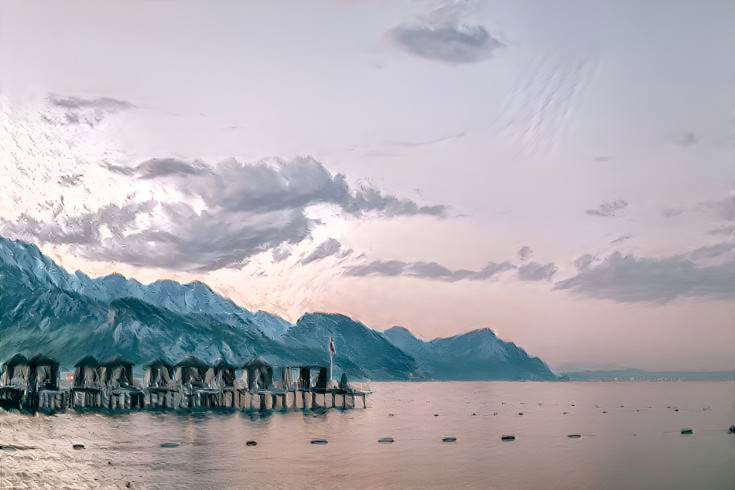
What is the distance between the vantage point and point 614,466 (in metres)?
52.6

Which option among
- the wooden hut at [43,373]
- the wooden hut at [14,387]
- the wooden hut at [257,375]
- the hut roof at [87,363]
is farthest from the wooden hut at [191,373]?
the wooden hut at [14,387]

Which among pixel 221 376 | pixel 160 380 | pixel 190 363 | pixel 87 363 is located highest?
pixel 87 363

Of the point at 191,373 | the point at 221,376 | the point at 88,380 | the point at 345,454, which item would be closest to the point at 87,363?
the point at 88,380

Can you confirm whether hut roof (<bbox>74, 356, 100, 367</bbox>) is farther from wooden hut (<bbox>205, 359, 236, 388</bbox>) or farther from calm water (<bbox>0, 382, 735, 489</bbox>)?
wooden hut (<bbox>205, 359, 236, 388</bbox>)

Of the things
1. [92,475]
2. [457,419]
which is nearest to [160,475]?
[92,475]

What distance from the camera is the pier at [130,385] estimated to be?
91.2m

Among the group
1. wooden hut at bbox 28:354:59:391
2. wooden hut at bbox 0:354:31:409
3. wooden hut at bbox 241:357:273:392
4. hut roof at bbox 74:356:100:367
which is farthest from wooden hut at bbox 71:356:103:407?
wooden hut at bbox 241:357:273:392

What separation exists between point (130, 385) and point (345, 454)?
50.0m

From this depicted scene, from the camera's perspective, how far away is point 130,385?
96688 mm

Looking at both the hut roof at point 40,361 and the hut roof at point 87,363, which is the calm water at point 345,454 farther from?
the hut roof at point 87,363

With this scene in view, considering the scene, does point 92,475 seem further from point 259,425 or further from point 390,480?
point 259,425

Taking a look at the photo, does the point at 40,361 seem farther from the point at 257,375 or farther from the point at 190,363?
the point at 257,375

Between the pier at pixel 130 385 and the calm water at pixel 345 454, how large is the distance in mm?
6343

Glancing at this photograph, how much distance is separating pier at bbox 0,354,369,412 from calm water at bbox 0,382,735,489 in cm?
634
